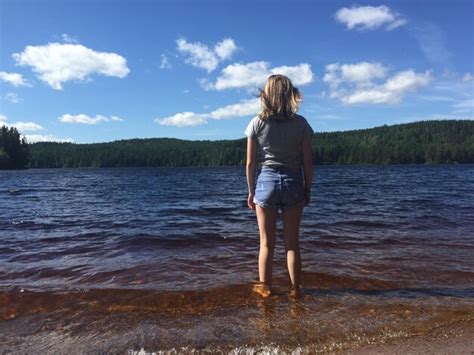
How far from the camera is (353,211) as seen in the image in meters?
17.0

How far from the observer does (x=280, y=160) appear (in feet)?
17.9

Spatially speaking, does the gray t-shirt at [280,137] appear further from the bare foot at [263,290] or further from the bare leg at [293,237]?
the bare foot at [263,290]

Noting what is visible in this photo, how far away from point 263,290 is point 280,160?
1.88m

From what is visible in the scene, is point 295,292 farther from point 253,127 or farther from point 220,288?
point 253,127

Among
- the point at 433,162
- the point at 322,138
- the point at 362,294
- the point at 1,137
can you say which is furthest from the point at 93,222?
the point at 322,138

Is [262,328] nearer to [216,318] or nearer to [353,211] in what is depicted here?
[216,318]

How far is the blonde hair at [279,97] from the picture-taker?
5172 millimetres

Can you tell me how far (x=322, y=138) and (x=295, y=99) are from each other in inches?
7737

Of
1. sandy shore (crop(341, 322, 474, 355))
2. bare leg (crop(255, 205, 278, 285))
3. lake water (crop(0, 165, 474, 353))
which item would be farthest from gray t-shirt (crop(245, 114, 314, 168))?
sandy shore (crop(341, 322, 474, 355))

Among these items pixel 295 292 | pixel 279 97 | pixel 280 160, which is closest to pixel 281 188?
pixel 280 160

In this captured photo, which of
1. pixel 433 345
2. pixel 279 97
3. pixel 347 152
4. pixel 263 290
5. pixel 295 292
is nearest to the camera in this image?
pixel 433 345

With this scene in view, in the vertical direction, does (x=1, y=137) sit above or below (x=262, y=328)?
above

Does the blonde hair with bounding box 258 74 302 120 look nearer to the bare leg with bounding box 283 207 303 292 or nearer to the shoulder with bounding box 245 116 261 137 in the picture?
the shoulder with bounding box 245 116 261 137

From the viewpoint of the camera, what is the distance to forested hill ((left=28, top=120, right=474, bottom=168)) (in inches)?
5767
